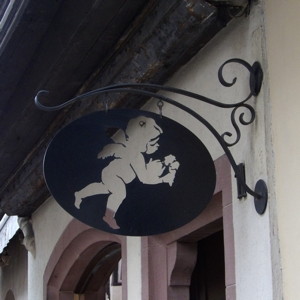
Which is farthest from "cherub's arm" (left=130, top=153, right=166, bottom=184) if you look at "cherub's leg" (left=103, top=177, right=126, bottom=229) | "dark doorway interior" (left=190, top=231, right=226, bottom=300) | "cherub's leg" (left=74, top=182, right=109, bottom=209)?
"dark doorway interior" (left=190, top=231, right=226, bottom=300)

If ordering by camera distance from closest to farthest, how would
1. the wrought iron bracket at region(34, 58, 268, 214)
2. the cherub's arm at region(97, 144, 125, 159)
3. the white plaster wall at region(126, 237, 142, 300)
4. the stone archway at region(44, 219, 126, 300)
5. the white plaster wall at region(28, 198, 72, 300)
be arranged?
1. the wrought iron bracket at region(34, 58, 268, 214)
2. the cherub's arm at region(97, 144, 125, 159)
3. the white plaster wall at region(126, 237, 142, 300)
4. the stone archway at region(44, 219, 126, 300)
5. the white plaster wall at region(28, 198, 72, 300)

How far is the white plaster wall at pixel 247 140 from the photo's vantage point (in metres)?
3.98

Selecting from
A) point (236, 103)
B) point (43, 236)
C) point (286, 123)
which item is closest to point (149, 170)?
point (236, 103)

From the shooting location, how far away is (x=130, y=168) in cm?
503

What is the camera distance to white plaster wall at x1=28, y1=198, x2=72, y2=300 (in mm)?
7258

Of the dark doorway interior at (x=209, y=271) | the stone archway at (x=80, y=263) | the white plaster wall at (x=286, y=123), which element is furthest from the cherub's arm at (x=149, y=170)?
the stone archway at (x=80, y=263)

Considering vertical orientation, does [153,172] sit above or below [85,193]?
above

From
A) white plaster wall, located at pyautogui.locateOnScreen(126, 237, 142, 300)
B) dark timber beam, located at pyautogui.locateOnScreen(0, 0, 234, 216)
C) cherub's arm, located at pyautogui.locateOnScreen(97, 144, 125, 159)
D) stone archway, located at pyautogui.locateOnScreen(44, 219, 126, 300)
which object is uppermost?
dark timber beam, located at pyautogui.locateOnScreen(0, 0, 234, 216)

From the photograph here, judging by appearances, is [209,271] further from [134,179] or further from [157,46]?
[134,179]

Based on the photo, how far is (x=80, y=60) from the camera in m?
5.38

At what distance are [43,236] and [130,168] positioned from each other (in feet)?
9.35

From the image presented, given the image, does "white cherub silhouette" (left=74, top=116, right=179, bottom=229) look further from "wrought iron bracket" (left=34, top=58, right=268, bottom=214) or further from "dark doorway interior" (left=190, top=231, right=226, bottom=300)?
"dark doorway interior" (left=190, top=231, right=226, bottom=300)

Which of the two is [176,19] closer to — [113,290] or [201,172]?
[201,172]

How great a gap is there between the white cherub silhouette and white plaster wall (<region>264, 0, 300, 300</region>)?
50 centimetres
